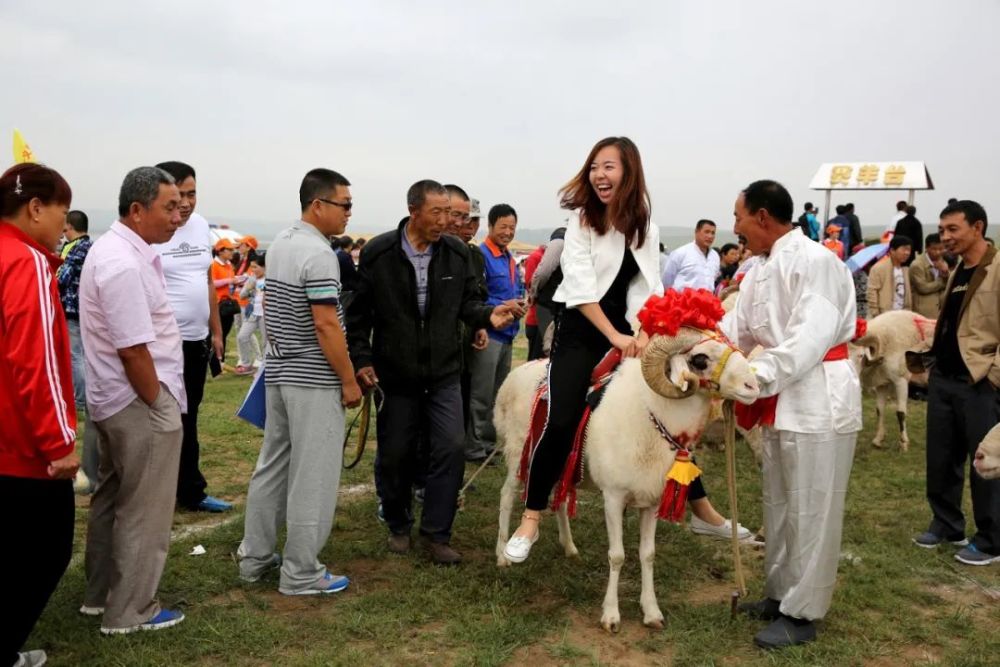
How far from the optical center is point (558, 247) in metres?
6.88

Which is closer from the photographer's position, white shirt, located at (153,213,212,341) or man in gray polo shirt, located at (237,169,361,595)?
man in gray polo shirt, located at (237,169,361,595)

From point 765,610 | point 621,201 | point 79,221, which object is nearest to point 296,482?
point 621,201

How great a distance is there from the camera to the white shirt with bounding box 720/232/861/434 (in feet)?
12.9

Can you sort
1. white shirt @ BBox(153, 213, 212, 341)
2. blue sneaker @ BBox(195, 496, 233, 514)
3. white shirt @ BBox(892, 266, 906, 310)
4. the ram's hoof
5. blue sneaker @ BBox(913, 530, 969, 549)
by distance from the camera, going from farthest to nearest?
white shirt @ BBox(892, 266, 906, 310) → blue sneaker @ BBox(195, 496, 233, 514) → blue sneaker @ BBox(913, 530, 969, 549) → white shirt @ BBox(153, 213, 212, 341) → the ram's hoof

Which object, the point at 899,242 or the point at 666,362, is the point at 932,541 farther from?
the point at 899,242

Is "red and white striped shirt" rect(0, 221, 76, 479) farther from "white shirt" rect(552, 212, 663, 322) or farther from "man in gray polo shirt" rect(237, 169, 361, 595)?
"white shirt" rect(552, 212, 663, 322)

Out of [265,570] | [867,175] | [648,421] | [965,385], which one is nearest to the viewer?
[648,421]

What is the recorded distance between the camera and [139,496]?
4.05 metres

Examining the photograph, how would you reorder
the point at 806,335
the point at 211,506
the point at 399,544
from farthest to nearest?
1. the point at 211,506
2. the point at 399,544
3. the point at 806,335

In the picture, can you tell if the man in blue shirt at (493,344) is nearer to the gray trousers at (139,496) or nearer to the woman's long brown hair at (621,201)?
the woman's long brown hair at (621,201)

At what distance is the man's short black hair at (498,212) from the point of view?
323 inches

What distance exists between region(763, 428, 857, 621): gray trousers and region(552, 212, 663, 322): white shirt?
1.21m

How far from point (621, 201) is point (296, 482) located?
268 centimetres

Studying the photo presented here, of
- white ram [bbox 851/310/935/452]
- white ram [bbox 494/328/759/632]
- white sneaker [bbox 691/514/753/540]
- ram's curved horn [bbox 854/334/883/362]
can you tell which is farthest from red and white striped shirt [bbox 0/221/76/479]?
ram's curved horn [bbox 854/334/883/362]
